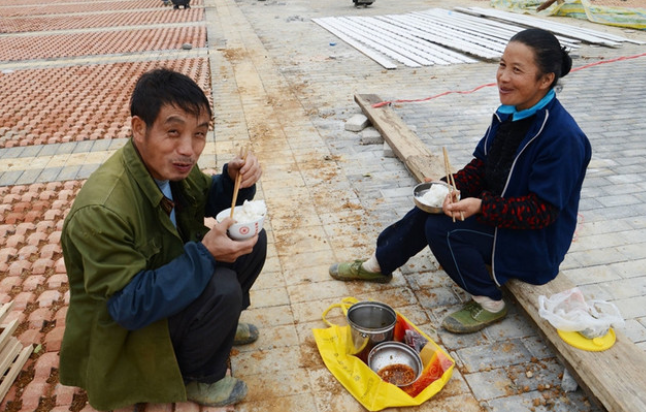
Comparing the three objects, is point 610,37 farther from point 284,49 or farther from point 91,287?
point 91,287

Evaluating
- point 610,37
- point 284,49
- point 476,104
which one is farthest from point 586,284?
point 610,37

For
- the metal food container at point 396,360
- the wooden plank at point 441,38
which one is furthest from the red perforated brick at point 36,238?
the wooden plank at point 441,38

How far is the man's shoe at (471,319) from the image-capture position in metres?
2.88

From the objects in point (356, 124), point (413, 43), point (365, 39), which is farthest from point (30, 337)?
point (365, 39)

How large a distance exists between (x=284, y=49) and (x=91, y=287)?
9.83m

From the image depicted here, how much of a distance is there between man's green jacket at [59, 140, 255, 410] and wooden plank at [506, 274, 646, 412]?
1.81m

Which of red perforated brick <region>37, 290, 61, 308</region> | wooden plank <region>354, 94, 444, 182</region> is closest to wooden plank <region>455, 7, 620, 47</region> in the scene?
wooden plank <region>354, 94, 444, 182</region>

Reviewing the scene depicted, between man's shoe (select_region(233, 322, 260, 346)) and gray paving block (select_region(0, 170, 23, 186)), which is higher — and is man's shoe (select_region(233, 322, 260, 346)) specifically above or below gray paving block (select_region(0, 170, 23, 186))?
above

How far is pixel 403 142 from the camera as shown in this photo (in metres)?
5.20

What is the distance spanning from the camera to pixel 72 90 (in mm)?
8188

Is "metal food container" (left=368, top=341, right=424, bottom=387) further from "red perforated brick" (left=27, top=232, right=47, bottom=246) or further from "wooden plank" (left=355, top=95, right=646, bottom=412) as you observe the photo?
"red perforated brick" (left=27, top=232, right=47, bottom=246)

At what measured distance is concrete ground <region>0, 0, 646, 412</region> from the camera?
265 cm

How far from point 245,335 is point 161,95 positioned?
150 cm

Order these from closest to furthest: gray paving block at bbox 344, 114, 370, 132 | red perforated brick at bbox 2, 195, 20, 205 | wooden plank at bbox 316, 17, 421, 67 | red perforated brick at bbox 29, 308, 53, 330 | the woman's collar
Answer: the woman's collar → red perforated brick at bbox 29, 308, 53, 330 → red perforated brick at bbox 2, 195, 20, 205 → gray paving block at bbox 344, 114, 370, 132 → wooden plank at bbox 316, 17, 421, 67
